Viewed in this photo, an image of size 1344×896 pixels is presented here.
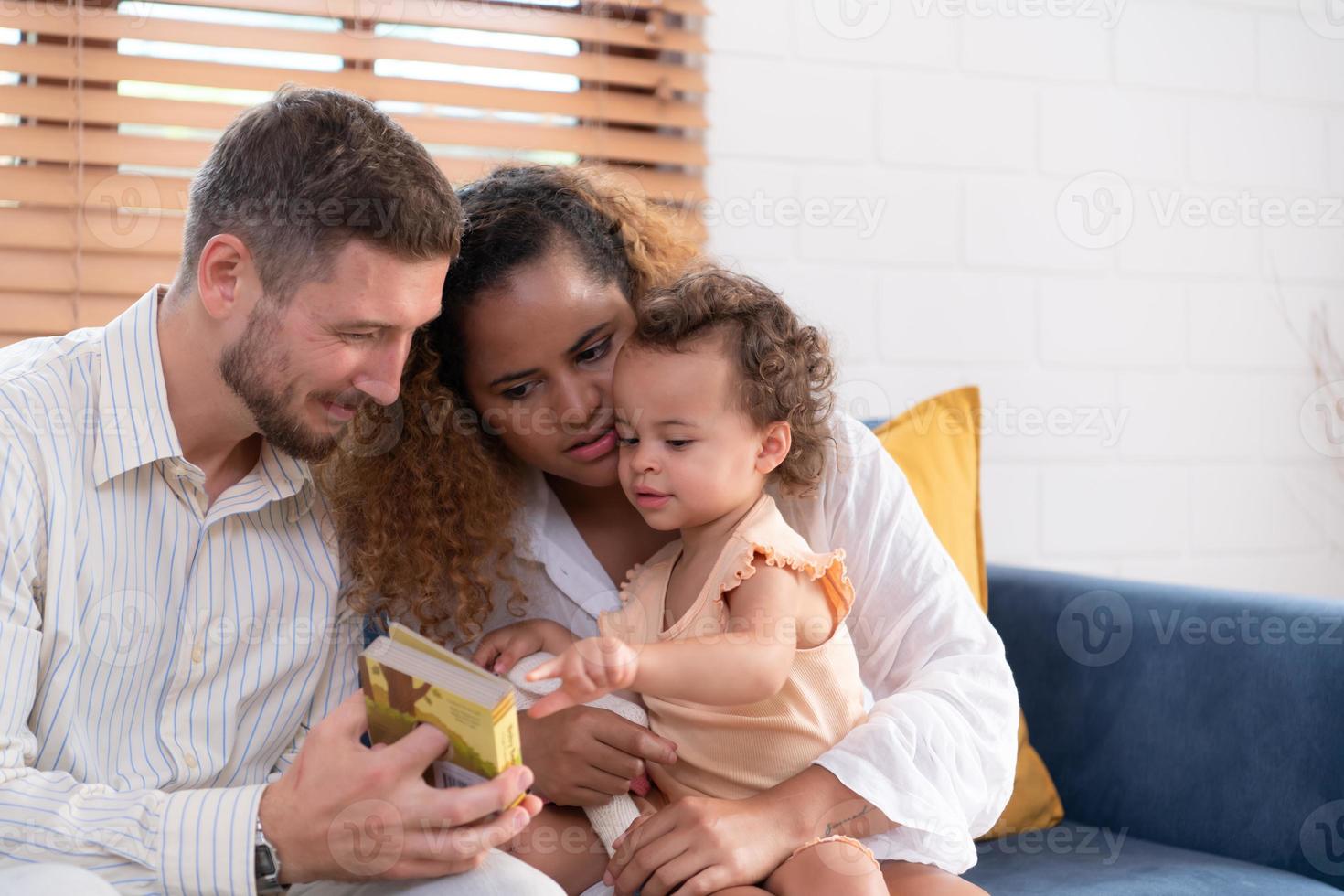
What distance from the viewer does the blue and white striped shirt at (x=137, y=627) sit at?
3.58 feet

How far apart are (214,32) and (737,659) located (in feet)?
4.69

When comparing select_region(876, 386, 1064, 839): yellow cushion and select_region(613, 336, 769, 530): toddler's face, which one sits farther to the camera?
select_region(876, 386, 1064, 839): yellow cushion

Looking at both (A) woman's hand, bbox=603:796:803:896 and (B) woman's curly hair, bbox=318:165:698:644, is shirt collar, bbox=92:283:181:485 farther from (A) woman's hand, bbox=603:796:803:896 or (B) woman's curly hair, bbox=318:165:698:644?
(A) woman's hand, bbox=603:796:803:896

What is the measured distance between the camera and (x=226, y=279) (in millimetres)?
1287

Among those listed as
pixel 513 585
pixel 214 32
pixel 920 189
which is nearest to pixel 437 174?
pixel 513 585

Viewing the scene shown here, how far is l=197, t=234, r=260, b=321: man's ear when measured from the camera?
50.2 inches

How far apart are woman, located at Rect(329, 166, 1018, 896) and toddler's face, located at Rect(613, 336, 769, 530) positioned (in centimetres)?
13

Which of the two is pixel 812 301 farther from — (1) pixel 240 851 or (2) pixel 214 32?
(1) pixel 240 851

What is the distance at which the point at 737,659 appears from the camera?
1167mm

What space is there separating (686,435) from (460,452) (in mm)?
367

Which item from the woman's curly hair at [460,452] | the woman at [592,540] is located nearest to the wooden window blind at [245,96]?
the woman's curly hair at [460,452]

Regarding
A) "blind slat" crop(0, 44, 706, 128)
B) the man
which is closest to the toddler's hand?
the man

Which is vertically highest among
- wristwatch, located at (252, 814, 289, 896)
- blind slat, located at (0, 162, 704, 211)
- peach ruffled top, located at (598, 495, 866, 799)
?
blind slat, located at (0, 162, 704, 211)

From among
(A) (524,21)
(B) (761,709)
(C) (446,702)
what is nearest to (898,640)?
(B) (761,709)
